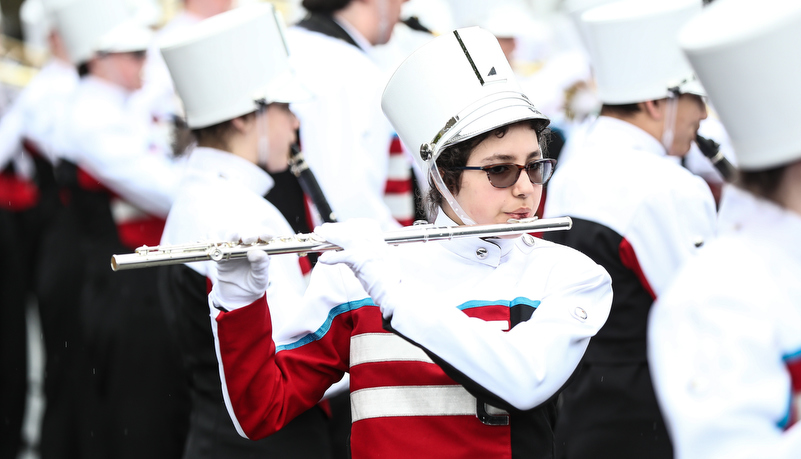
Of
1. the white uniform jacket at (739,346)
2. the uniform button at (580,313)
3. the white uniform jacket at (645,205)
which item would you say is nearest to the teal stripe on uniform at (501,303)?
the uniform button at (580,313)

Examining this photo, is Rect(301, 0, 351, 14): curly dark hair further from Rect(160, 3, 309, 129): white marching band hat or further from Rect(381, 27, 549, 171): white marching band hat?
Rect(381, 27, 549, 171): white marching band hat

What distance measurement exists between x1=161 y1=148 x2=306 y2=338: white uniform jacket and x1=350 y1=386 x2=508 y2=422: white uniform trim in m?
0.71

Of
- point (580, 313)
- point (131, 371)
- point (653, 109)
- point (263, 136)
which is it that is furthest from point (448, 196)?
point (131, 371)

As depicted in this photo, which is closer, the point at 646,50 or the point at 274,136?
the point at 274,136

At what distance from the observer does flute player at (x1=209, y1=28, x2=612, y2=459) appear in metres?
2.34

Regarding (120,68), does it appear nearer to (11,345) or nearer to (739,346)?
(11,345)

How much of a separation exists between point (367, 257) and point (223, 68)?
5.36ft

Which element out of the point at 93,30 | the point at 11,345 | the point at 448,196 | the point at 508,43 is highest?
the point at 93,30

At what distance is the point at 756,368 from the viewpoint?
5.90 ft

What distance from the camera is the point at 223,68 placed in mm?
3822

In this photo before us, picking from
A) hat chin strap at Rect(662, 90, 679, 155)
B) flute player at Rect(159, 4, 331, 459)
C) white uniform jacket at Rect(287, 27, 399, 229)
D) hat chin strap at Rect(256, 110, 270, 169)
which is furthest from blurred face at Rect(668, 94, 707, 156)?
hat chin strap at Rect(256, 110, 270, 169)

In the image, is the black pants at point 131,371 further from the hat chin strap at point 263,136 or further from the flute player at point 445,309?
the flute player at point 445,309

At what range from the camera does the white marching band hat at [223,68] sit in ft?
12.4

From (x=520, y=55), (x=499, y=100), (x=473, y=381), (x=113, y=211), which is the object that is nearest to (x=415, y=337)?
(x=473, y=381)
